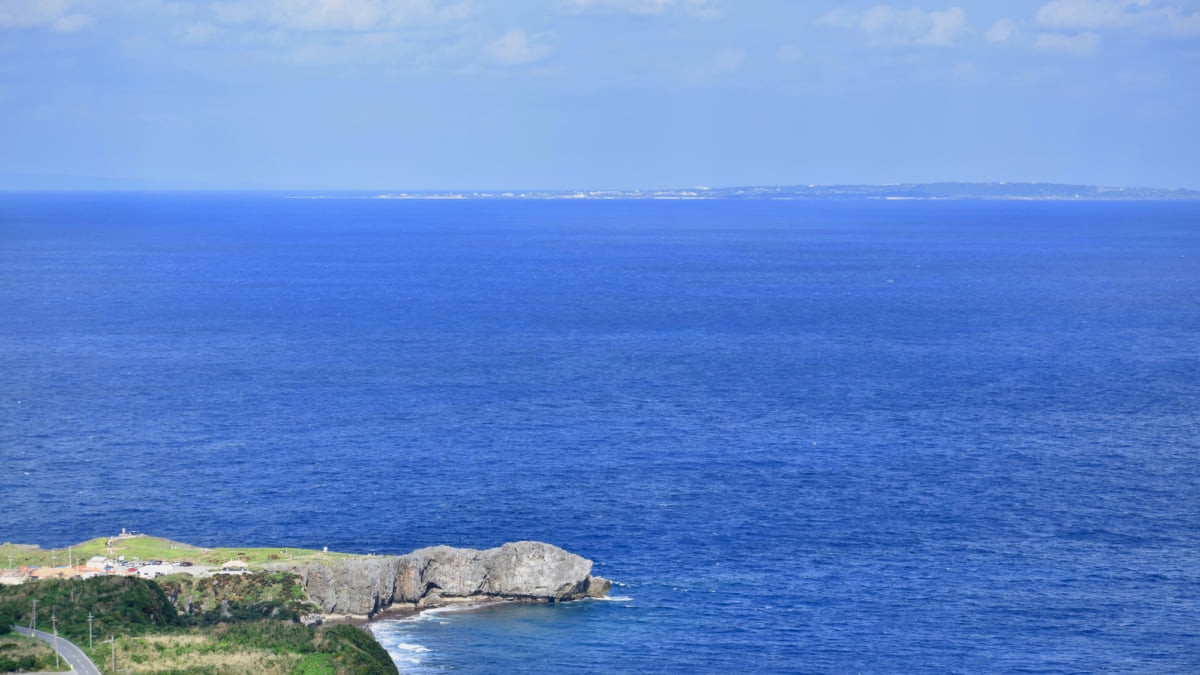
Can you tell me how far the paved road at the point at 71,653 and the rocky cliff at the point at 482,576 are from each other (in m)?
19.6

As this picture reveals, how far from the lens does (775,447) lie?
142 metres

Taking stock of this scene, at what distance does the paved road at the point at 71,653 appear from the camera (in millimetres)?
80875

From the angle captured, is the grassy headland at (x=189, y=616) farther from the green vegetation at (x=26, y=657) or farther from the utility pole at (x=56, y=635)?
the green vegetation at (x=26, y=657)

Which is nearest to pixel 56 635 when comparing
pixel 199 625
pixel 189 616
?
pixel 199 625

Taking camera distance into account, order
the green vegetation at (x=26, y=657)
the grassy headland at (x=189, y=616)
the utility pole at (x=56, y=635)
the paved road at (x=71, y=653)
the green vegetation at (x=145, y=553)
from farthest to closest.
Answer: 1. the green vegetation at (x=145, y=553)
2. the grassy headland at (x=189, y=616)
3. the utility pole at (x=56, y=635)
4. the paved road at (x=71, y=653)
5. the green vegetation at (x=26, y=657)

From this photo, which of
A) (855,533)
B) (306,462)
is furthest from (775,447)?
(306,462)

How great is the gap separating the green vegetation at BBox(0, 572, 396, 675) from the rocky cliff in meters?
5.45

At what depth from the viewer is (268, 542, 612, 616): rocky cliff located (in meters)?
104

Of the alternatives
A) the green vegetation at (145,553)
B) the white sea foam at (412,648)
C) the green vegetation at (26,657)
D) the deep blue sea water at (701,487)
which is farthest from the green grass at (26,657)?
the white sea foam at (412,648)

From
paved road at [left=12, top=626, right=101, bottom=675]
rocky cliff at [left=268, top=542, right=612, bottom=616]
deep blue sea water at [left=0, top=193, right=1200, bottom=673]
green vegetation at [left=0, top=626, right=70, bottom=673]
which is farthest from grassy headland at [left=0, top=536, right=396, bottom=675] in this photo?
deep blue sea water at [left=0, top=193, right=1200, bottom=673]

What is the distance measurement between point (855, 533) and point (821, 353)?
8541 cm

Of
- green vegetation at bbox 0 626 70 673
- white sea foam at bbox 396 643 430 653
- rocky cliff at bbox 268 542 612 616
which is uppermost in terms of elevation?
green vegetation at bbox 0 626 70 673

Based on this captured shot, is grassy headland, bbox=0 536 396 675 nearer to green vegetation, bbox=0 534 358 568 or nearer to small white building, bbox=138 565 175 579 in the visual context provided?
green vegetation, bbox=0 534 358 568

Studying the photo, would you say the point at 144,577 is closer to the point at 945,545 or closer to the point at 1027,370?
the point at 945,545
